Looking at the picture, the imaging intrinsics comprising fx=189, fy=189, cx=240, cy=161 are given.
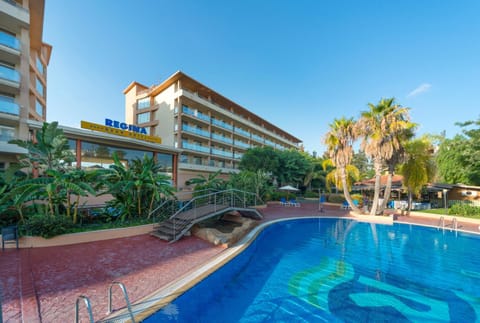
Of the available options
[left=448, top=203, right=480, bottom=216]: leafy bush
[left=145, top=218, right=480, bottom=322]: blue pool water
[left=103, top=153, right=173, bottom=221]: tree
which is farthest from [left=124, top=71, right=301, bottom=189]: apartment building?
[left=448, top=203, right=480, bottom=216]: leafy bush

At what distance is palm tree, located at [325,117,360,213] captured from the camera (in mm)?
16922

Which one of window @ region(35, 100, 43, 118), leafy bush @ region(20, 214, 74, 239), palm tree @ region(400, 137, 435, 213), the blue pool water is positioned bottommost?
the blue pool water

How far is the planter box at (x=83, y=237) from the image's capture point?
801 centimetres

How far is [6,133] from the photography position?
15594mm

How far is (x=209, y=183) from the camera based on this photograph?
16.3 m

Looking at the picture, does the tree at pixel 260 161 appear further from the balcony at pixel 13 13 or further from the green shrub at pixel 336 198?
the balcony at pixel 13 13

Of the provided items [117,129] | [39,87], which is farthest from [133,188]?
[39,87]

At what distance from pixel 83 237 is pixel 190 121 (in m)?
24.4

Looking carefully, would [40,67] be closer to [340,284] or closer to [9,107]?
[9,107]

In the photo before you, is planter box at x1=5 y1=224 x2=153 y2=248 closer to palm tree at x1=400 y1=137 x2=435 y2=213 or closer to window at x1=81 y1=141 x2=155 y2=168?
window at x1=81 y1=141 x2=155 y2=168

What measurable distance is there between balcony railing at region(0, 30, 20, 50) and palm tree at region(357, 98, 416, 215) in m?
30.8

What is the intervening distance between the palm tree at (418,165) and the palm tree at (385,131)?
234 centimetres

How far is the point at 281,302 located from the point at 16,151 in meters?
22.5

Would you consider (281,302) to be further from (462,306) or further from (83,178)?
(83,178)
